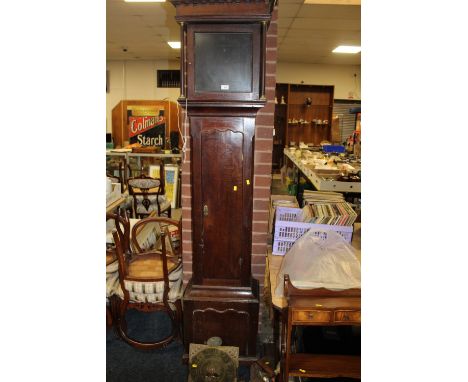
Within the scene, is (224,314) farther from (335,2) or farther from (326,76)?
(326,76)

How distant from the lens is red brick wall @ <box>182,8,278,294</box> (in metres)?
2.27

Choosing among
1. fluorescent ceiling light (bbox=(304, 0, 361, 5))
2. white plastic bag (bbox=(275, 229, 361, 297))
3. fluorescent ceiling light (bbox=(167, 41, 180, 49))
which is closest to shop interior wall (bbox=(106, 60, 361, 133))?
fluorescent ceiling light (bbox=(167, 41, 180, 49))

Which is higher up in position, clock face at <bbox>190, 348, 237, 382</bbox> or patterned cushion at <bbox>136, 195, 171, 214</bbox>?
patterned cushion at <bbox>136, 195, 171, 214</bbox>

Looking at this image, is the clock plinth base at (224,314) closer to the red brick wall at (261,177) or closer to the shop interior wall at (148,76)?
the red brick wall at (261,177)

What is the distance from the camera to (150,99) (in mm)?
8844

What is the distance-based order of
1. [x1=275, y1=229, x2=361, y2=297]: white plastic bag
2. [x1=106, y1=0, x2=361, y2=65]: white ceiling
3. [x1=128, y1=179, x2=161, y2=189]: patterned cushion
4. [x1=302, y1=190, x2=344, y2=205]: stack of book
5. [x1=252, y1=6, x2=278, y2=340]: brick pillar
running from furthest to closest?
[x1=128, y1=179, x2=161, y2=189]: patterned cushion
[x1=106, y1=0, x2=361, y2=65]: white ceiling
[x1=302, y1=190, x2=344, y2=205]: stack of book
[x1=252, y1=6, x2=278, y2=340]: brick pillar
[x1=275, y1=229, x2=361, y2=297]: white plastic bag

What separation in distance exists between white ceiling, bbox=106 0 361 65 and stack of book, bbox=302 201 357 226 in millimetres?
2697

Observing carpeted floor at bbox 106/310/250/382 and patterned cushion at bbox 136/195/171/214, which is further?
patterned cushion at bbox 136/195/171/214

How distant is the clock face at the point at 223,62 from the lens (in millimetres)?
1967

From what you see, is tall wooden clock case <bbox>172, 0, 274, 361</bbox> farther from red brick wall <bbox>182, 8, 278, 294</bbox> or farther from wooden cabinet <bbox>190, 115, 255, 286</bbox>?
red brick wall <bbox>182, 8, 278, 294</bbox>

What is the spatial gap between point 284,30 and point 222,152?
4213mm

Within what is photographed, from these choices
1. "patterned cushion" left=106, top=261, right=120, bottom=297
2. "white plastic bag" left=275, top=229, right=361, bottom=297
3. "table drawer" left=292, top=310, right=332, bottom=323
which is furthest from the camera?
"patterned cushion" left=106, top=261, right=120, bottom=297

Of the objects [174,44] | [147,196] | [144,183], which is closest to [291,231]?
[144,183]
